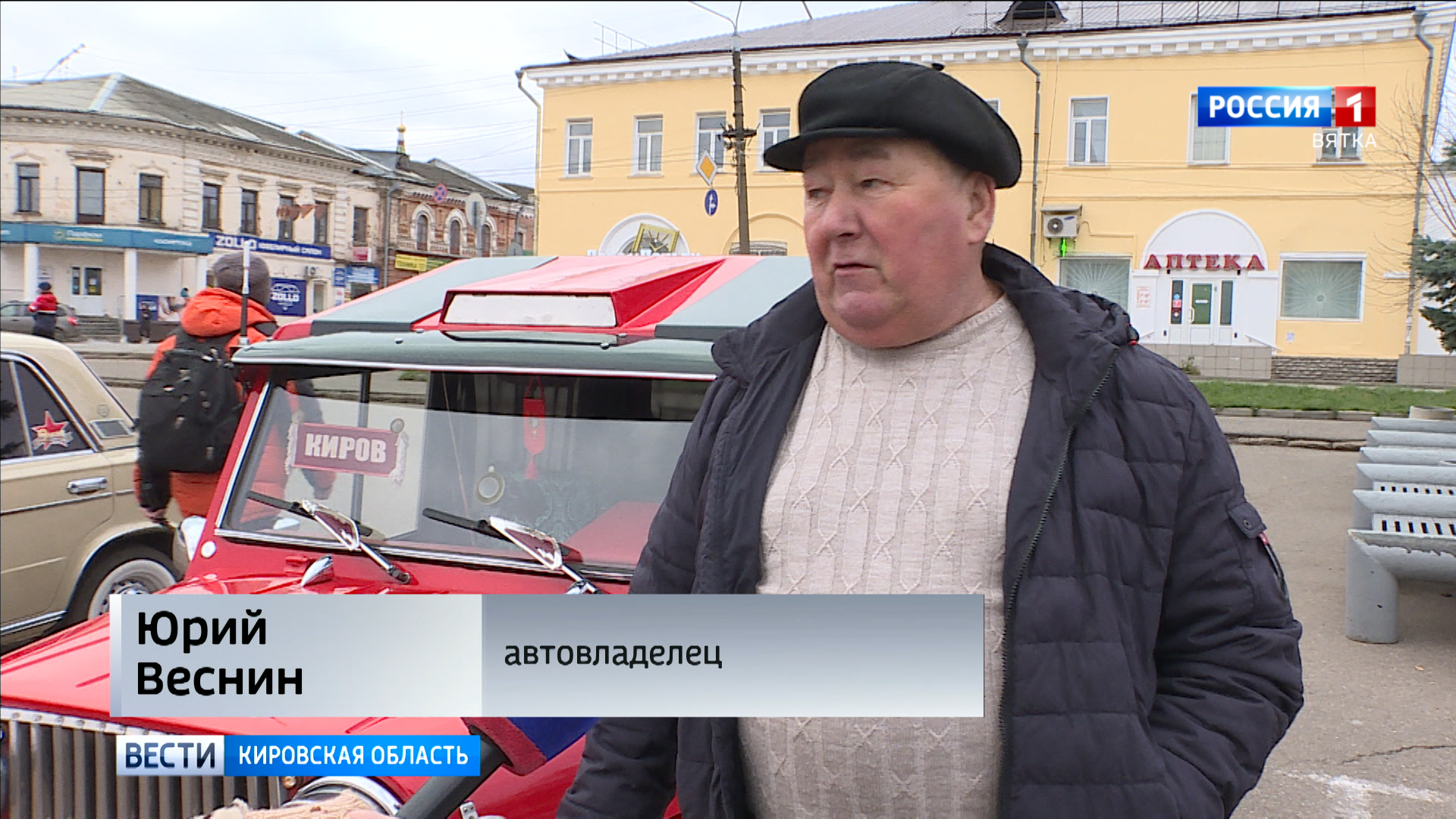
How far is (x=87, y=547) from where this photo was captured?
459cm

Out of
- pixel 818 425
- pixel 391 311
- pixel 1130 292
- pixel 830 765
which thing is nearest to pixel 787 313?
pixel 818 425

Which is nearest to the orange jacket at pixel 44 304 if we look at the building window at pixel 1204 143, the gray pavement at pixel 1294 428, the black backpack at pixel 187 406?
the black backpack at pixel 187 406

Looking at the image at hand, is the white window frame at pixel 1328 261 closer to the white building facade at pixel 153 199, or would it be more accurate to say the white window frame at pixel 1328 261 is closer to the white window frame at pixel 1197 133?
the white window frame at pixel 1197 133

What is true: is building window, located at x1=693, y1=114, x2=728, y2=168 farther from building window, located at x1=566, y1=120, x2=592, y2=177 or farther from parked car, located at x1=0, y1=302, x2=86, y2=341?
parked car, located at x1=0, y1=302, x2=86, y2=341

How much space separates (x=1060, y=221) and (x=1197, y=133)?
3687mm

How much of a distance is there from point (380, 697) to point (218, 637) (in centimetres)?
28

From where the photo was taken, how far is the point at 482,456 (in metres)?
2.55

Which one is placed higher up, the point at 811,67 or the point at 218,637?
the point at 811,67

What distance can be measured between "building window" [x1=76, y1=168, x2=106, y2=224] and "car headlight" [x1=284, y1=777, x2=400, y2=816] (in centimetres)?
104

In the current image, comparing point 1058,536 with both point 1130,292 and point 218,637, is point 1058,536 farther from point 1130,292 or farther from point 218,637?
point 1130,292

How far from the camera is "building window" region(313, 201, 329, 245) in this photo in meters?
2.23

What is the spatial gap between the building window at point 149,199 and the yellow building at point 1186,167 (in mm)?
21289

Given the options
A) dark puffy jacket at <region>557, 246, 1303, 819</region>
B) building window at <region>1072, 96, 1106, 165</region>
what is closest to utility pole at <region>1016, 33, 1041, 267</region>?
building window at <region>1072, 96, 1106, 165</region>

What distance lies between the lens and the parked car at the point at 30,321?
177 centimetres
